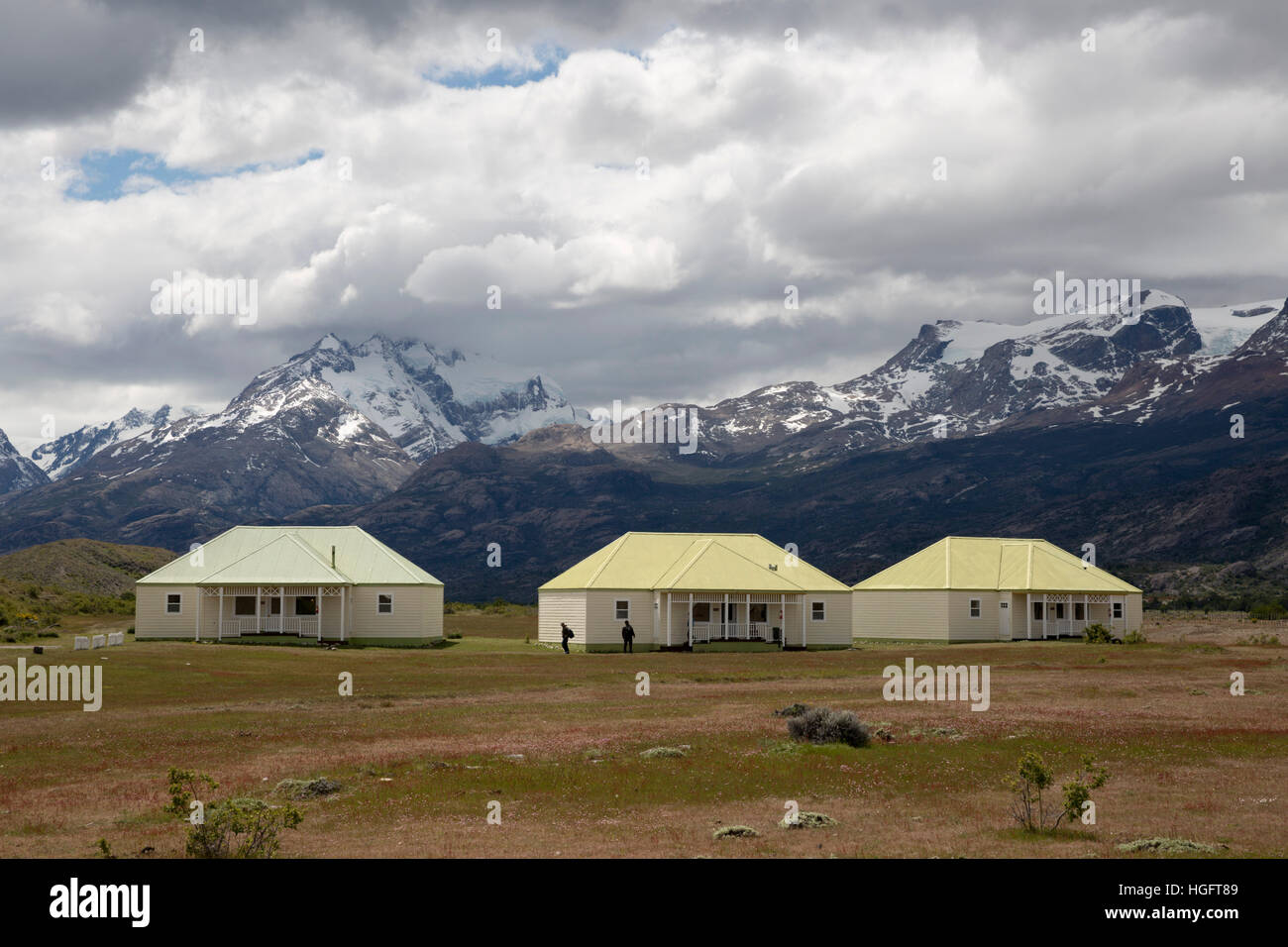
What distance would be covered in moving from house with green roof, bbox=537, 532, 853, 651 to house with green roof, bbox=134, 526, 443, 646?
8.17 metres

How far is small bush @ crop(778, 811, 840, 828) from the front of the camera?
19.5 m

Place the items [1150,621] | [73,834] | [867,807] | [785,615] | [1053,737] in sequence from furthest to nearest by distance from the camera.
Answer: [1150,621], [785,615], [1053,737], [867,807], [73,834]

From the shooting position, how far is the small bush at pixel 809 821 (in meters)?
19.5

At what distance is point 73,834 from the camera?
19.0m

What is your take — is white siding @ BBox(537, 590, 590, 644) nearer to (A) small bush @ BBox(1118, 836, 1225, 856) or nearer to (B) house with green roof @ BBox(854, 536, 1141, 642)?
(B) house with green roof @ BBox(854, 536, 1141, 642)

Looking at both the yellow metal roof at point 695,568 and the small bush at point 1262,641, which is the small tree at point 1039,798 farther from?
the small bush at point 1262,641

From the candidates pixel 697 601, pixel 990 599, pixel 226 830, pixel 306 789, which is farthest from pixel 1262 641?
pixel 226 830

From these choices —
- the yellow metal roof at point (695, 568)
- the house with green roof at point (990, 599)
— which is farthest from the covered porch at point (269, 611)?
the house with green roof at point (990, 599)

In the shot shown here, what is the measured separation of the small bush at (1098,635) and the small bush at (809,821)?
199 ft

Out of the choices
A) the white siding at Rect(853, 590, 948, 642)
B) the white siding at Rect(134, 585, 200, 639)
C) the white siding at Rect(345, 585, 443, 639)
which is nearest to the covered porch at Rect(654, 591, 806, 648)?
the white siding at Rect(853, 590, 948, 642)
